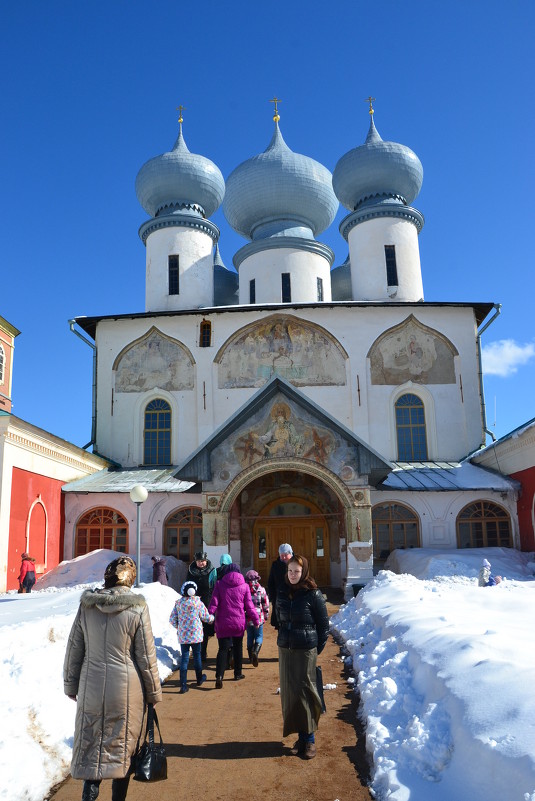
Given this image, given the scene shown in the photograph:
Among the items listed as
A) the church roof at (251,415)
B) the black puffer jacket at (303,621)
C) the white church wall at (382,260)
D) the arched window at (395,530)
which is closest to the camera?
the black puffer jacket at (303,621)

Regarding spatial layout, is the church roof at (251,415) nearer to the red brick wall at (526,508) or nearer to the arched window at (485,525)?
the red brick wall at (526,508)

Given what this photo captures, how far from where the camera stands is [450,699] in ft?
16.0

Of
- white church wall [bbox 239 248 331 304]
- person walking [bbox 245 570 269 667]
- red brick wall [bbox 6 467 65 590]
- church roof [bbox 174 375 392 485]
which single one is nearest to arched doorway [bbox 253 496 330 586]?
church roof [bbox 174 375 392 485]

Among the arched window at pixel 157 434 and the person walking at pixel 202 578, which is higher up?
the arched window at pixel 157 434

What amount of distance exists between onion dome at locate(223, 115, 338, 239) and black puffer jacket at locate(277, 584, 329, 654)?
71.2ft

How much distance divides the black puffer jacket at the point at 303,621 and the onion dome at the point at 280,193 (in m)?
21.7

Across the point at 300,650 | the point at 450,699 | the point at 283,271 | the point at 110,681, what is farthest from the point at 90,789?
the point at 283,271

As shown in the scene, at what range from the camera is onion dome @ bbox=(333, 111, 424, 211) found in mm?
25531

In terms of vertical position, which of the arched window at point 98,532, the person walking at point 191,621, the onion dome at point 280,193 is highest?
the onion dome at point 280,193

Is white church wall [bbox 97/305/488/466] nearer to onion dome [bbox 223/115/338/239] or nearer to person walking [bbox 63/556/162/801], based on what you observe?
onion dome [bbox 223/115/338/239]

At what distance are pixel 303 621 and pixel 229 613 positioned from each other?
9.56 feet

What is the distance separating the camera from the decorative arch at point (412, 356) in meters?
22.9

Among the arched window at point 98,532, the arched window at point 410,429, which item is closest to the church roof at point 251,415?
the arched window at point 98,532

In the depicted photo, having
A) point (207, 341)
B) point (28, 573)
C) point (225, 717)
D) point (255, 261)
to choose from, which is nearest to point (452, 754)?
point (225, 717)
